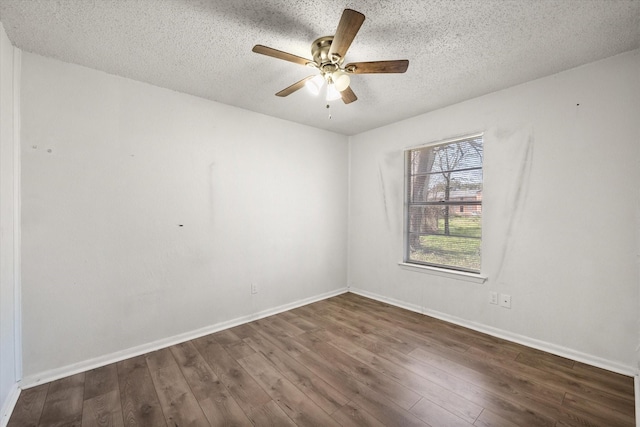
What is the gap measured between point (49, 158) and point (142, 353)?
1.72 m

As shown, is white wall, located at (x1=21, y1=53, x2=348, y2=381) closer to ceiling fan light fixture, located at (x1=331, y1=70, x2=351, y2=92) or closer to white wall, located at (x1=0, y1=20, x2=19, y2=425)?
white wall, located at (x1=0, y1=20, x2=19, y2=425)

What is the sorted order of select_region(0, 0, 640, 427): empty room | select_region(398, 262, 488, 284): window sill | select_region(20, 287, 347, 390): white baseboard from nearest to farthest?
1. select_region(0, 0, 640, 427): empty room
2. select_region(20, 287, 347, 390): white baseboard
3. select_region(398, 262, 488, 284): window sill

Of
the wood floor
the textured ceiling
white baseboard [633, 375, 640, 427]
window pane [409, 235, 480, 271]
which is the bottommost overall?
the wood floor

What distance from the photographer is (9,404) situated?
5.67ft

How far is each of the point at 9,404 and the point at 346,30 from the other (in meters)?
2.98

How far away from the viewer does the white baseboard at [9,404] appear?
162 centimetres

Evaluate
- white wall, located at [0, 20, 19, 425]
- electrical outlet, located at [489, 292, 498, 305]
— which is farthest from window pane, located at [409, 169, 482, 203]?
white wall, located at [0, 20, 19, 425]

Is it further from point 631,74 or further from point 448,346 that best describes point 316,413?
point 631,74

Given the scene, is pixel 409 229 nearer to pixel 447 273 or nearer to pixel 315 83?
pixel 447 273

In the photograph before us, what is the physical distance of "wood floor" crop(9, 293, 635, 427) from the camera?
1650mm

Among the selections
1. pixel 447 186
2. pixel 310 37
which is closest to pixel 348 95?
pixel 310 37

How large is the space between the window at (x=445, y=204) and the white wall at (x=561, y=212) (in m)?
0.14

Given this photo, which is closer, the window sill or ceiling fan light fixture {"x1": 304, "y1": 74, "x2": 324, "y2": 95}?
ceiling fan light fixture {"x1": 304, "y1": 74, "x2": 324, "y2": 95}

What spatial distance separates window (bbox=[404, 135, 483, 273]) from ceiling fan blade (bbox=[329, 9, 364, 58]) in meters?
1.98
